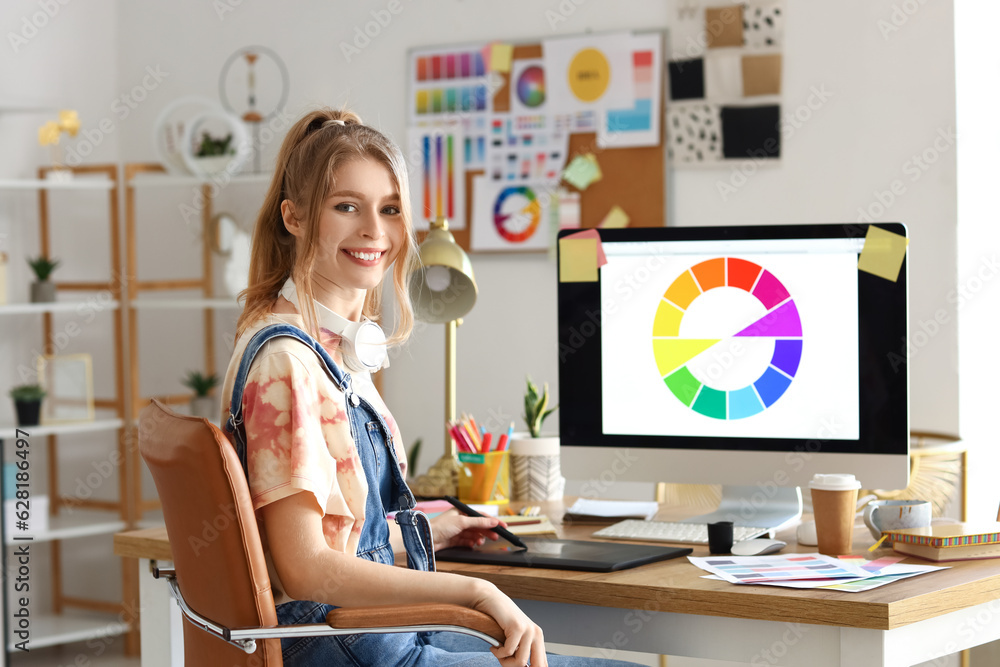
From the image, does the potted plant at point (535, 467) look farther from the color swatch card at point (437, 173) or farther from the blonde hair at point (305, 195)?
the color swatch card at point (437, 173)

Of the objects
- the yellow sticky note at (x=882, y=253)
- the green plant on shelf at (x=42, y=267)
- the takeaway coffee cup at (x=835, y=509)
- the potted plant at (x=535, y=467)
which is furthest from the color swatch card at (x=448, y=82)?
the takeaway coffee cup at (x=835, y=509)

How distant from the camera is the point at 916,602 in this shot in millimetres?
1272

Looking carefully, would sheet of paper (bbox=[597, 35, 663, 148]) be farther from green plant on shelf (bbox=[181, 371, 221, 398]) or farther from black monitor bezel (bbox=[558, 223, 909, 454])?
green plant on shelf (bbox=[181, 371, 221, 398])

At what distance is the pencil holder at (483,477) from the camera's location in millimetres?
1947

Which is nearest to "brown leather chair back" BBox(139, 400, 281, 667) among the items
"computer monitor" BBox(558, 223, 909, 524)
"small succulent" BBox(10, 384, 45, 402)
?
"computer monitor" BBox(558, 223, 909, 524)

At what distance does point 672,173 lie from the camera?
10.3 feet

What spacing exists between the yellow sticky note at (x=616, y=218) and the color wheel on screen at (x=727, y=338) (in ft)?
4.76

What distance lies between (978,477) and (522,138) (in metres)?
1.63

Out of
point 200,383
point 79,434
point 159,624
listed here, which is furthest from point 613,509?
point 79,434

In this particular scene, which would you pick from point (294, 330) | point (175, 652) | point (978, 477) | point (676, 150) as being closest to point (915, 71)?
point (676, 150)

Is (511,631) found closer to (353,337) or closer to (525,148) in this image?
(353,337)

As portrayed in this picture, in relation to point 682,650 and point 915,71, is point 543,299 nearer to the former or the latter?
point 915,71

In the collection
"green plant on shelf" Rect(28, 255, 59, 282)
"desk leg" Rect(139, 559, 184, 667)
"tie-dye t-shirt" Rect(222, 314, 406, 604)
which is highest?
"green plant on shelf" Rect(28, 255, 59, 282)

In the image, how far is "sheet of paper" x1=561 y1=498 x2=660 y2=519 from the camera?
181cm
